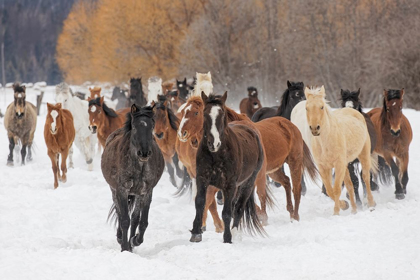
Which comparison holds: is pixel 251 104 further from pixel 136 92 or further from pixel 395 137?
pixel 395 137

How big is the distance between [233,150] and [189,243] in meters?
1.14

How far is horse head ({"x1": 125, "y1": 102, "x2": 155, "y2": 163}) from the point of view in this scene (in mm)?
6090

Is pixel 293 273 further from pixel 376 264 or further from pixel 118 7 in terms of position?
pixel 118 7

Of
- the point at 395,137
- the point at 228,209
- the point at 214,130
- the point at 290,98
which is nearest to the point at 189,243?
the point at 228,209

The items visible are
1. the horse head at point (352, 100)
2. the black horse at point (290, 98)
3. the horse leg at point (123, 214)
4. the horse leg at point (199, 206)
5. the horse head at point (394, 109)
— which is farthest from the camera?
the black horse at point (290, 98)

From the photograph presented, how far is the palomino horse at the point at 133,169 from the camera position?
20.3ft

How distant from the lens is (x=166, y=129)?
443 inches

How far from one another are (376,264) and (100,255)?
104 inches

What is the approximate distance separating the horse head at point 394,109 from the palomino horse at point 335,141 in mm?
658

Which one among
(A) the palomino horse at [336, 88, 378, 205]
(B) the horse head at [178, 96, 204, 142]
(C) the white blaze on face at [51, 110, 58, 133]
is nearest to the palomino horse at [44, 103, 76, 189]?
(C) the white blaze on face at [51, 110, 58, 133]

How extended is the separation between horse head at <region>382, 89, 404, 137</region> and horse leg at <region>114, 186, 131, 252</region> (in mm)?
5460

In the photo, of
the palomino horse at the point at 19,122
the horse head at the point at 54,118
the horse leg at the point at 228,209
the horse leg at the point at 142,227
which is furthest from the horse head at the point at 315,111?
the palomino horse at the point at 19,122

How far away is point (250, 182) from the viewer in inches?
277

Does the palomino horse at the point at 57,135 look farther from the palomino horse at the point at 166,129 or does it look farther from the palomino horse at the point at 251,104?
the palomino horse at the point at 251,104
